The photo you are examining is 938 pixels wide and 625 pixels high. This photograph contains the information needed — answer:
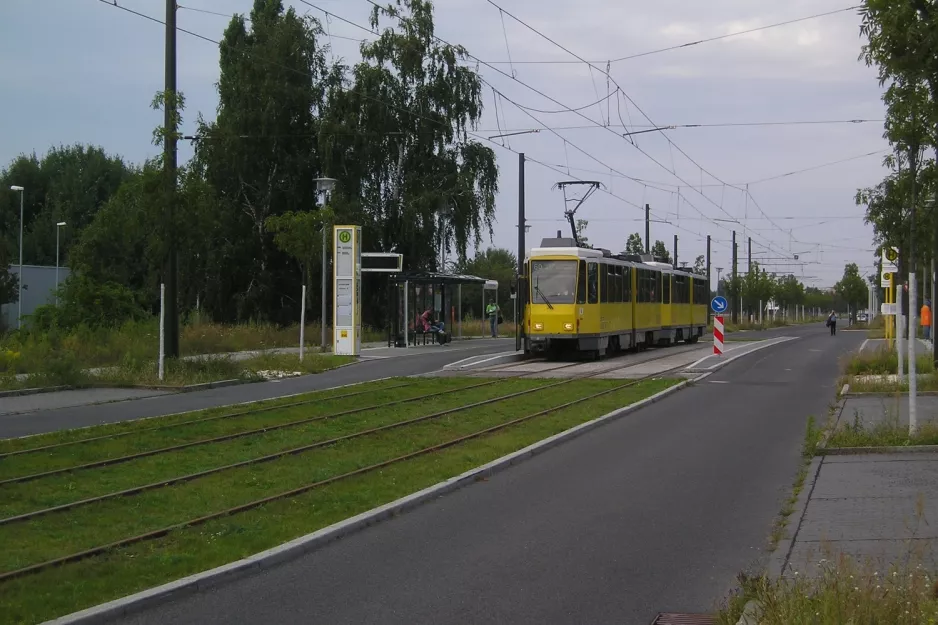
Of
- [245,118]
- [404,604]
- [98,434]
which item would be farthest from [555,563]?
[245,118]

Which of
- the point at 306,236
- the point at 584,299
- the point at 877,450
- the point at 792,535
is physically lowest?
the point at 792,535

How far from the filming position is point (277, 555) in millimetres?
7520

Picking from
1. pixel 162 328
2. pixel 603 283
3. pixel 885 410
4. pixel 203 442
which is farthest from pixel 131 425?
pixel 603 283

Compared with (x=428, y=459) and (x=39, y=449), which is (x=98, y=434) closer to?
(x=39, y=449)

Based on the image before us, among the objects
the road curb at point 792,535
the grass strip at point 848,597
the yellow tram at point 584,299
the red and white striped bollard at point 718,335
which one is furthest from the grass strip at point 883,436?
the red and white striped bollard at point 718,335

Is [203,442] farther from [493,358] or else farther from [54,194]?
[54,194]

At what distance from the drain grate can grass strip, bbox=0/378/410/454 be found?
29.5 ft

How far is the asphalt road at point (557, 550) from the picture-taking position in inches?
253

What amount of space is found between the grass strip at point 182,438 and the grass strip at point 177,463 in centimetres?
19

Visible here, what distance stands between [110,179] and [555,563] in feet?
242

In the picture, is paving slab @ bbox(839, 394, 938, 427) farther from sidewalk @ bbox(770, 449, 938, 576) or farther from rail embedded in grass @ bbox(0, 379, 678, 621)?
rail embedded in grass @ bbox(0, 379, 678, 621)

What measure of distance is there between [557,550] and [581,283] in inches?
885

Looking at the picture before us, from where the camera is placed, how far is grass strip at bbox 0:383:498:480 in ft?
38.0

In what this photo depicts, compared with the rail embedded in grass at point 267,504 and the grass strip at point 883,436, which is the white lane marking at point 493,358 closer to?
the rail embedded in grass at point 267,504
